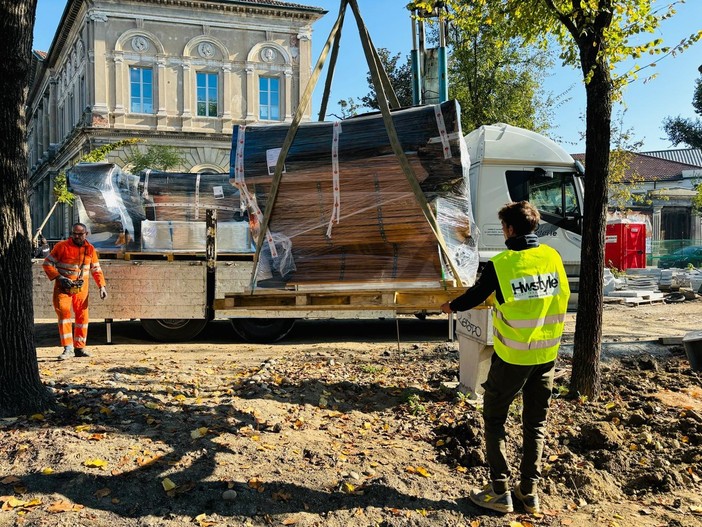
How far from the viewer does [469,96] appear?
20141 millimetres

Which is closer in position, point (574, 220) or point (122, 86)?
point (574, 220)

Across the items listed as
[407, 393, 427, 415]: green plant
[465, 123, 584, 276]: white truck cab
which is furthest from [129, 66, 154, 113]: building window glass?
[407, 393, 427, 415]: green plant

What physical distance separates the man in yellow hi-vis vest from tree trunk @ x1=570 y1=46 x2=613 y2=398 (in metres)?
2.09

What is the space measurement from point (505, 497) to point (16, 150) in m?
4.63

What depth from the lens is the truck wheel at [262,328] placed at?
34.4 feet

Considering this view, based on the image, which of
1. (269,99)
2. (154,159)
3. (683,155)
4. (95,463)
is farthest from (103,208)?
(683,155)

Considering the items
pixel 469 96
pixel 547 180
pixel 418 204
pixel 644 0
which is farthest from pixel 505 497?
pixel 469 96

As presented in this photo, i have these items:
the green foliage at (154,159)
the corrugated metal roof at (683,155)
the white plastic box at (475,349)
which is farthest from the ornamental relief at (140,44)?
the corrugated metal roof at (683,155)

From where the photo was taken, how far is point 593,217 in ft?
20.1

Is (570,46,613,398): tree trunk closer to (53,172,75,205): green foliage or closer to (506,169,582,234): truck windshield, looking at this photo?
(506,169,582,234): truck windshield

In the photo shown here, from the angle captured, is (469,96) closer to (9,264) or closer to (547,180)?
(547,180)

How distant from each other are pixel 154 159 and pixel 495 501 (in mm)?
26251

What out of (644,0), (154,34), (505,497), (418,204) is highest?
(154,34)

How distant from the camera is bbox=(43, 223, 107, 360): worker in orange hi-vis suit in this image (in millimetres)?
8930
